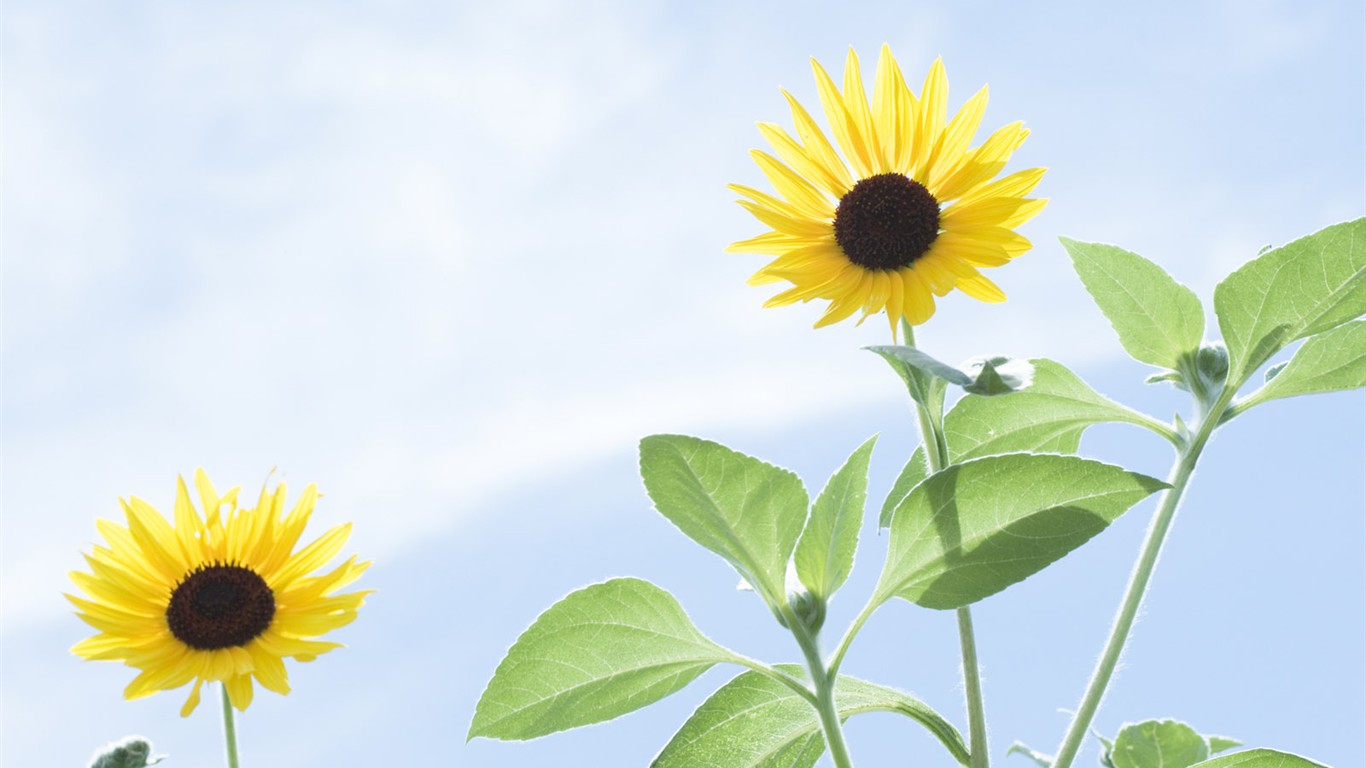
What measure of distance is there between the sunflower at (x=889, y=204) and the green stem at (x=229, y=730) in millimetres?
600

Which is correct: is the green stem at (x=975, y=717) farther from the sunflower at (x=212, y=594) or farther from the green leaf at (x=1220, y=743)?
the sunflower at (x=212, y=594)

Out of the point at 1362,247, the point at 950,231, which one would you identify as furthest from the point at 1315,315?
the point at 950,231

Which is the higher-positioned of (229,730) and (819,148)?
(819,148)

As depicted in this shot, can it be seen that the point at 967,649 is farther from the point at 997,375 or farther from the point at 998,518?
the point at 997,375

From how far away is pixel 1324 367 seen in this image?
110 cm

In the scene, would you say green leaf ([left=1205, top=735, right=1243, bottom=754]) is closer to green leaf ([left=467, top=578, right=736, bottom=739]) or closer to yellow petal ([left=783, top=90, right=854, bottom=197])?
green leaf ([left=467, top=578, right=736, bottom=739])

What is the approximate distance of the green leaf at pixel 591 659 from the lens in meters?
1.01

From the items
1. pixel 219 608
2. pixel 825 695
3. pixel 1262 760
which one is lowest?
pixel 1262 760

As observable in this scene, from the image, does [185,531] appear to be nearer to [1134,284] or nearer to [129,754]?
[129,754]

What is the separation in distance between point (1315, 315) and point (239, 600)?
3.24ft

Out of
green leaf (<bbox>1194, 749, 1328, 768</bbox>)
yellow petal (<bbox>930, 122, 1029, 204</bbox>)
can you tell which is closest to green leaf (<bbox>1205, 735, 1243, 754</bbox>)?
green leaf (<bbox>1194, 749, 1328, 768</bbox>)

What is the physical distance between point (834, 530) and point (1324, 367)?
474mm

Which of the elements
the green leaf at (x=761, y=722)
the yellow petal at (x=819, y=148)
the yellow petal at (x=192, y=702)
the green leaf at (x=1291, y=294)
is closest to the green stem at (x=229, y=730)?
the yellow petal at (x=192, y=702)

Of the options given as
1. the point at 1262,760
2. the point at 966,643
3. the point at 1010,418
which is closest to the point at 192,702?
the point at 966,643
